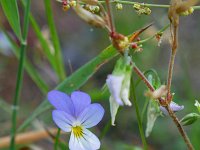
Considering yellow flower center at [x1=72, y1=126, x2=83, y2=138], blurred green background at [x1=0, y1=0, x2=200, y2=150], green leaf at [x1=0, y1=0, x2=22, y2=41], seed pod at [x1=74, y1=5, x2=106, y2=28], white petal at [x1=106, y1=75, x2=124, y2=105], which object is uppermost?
blurred green background at [x1=0, y1=0, x2=200, y2=150]

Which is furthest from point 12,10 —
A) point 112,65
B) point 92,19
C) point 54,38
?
point 112,65

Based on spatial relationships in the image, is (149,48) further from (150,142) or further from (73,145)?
(73,145)

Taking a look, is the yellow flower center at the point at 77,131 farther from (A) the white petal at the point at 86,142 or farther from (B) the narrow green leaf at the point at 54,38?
(B) the narrow green leaf at the point at 54,38

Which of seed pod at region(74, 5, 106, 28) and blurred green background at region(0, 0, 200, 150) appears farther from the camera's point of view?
blurred green background at region(0, 0, 200, 150)

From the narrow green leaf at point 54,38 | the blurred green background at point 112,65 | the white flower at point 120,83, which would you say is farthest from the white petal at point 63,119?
the blurred green background at point 112,65

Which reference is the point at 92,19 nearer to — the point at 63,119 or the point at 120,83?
the point at 120,83

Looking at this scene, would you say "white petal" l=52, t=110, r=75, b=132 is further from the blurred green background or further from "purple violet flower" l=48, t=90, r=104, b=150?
the blurred green background

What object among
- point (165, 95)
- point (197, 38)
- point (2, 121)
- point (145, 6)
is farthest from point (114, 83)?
point (197, 38)

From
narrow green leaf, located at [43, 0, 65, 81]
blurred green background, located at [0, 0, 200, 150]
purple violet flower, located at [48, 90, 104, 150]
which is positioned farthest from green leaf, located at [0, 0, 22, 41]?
blurred green background, located at [0, 0, 200, 150]
